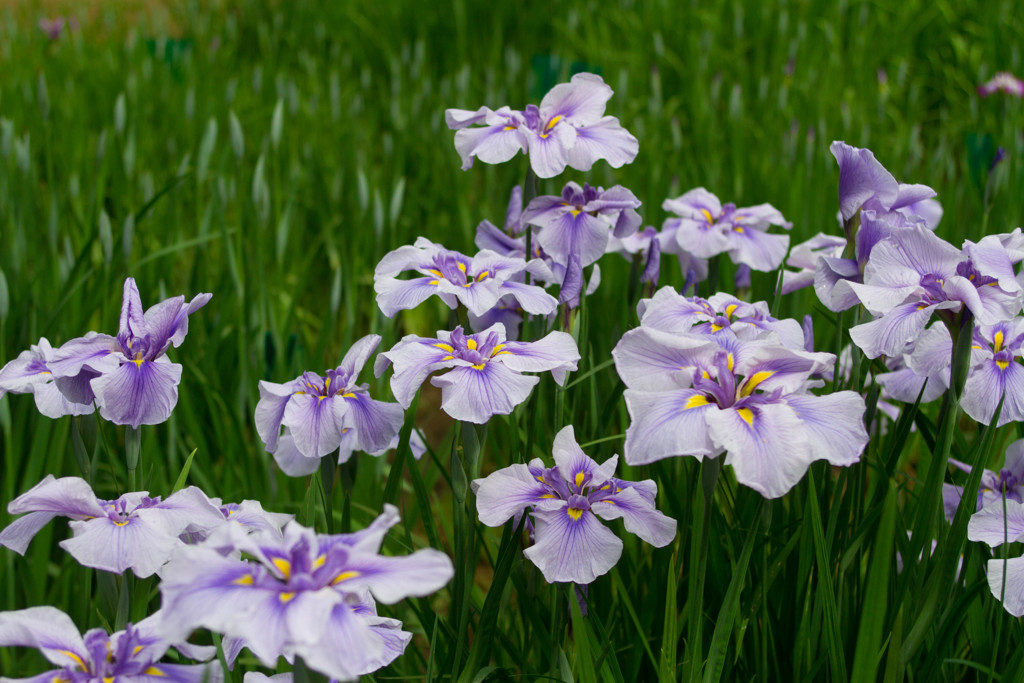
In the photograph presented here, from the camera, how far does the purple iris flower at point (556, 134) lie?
4.40 feet

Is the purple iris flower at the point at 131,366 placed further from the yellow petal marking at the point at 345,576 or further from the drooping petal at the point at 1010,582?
the drooping petal at the point at 1010,582

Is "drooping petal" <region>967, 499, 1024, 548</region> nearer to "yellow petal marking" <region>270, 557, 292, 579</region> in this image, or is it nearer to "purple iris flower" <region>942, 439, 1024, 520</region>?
"purple iris flower" <region>942, 439, 1024, 520</region>

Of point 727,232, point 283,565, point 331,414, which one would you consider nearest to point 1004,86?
point 727,232

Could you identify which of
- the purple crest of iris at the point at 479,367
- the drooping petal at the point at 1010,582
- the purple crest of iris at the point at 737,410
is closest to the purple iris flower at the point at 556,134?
the purple crest of iris at the point at 479,367

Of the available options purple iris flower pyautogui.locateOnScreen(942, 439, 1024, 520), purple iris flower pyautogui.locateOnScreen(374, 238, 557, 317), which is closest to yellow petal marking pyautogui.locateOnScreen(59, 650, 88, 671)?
purple iris flower pyautogui.locateOnScreen(374, 238, 557, 317)

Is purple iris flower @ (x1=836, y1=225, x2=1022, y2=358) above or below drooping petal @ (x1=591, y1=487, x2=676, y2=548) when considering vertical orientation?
above

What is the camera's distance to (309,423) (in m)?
1.14

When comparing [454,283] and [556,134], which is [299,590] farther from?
[556,134]

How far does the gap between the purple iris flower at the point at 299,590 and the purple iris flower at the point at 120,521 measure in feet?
0.62

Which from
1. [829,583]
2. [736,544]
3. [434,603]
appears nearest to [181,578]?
[829,583]

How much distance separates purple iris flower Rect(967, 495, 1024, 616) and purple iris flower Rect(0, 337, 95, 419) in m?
1.24

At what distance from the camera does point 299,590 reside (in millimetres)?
702

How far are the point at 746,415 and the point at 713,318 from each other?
1.34 ft

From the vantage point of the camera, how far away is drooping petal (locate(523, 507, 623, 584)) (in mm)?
1023
